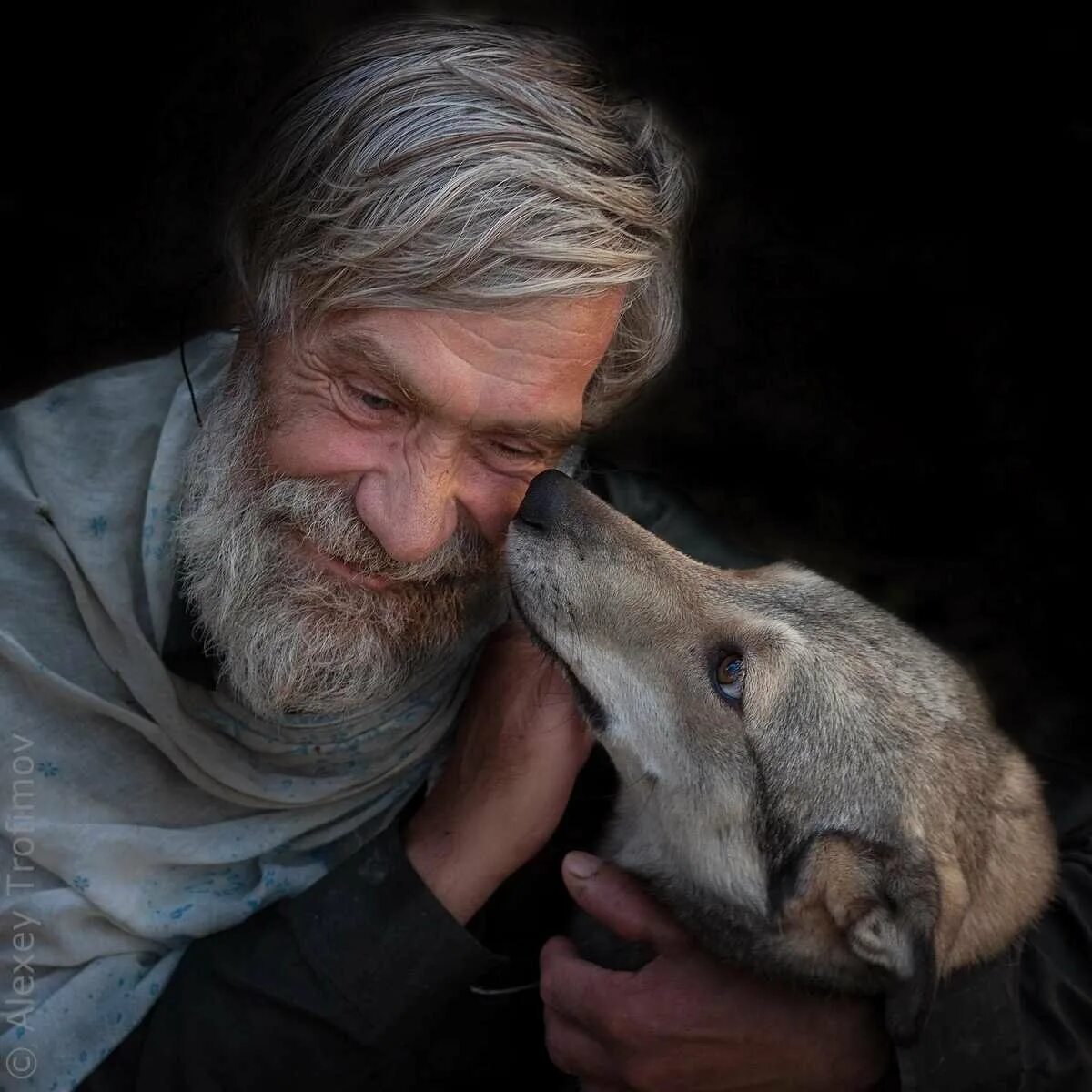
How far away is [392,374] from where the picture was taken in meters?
2.18

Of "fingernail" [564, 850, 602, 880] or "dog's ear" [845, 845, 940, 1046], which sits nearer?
"dog's ear" [845, 845, 940, 1046]

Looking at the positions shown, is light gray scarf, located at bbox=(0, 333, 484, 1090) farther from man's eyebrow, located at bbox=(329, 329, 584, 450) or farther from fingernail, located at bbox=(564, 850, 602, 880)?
man's eyebrow, located at bbox=(329, 329, 584, 450)

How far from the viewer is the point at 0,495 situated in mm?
2578

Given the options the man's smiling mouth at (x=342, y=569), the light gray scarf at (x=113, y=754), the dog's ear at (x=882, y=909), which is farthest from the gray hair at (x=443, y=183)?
the dog's ear at (x=882, y=909)

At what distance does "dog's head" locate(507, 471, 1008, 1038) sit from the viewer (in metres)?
2.21

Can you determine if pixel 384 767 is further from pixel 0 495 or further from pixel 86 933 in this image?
pixel 0 495

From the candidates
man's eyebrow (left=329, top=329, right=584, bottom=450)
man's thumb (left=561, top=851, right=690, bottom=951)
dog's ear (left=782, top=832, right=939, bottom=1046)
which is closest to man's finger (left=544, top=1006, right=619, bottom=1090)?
man's thumb (left=561, top=851, right=690, bottom=951)

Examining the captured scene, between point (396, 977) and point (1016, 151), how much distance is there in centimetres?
246

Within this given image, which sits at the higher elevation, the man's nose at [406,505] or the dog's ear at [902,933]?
the man's nose at [406,505]

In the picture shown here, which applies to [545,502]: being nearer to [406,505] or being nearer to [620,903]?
[406,505]

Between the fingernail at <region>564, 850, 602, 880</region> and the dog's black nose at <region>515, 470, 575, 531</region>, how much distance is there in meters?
0.79

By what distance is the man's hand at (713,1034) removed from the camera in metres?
2.31

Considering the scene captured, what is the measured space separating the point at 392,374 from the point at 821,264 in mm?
1591

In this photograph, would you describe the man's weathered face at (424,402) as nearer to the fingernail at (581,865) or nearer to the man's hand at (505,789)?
the man's hand at (505,789)
